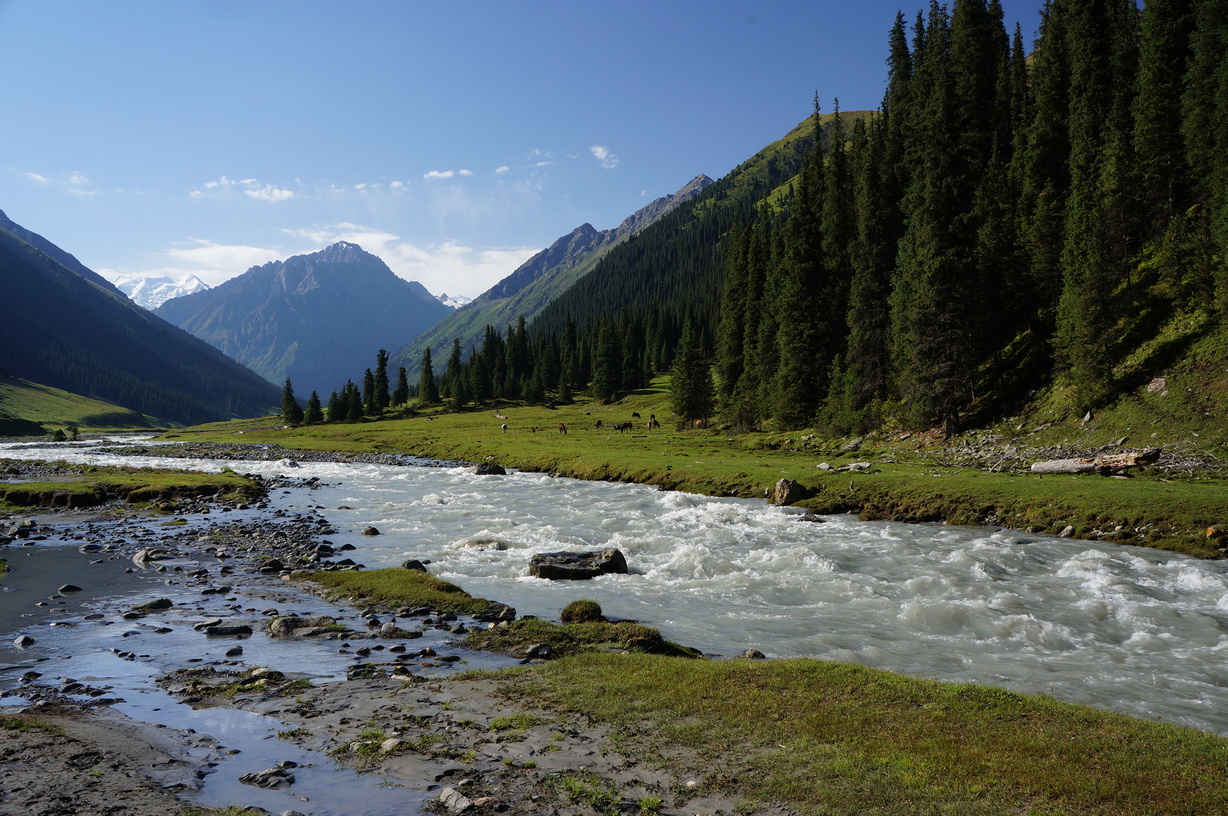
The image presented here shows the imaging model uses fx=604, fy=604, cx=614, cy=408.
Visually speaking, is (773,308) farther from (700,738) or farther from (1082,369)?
(700,738)

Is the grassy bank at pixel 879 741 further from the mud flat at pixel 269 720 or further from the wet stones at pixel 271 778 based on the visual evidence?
the wet stones at pixel 271 778

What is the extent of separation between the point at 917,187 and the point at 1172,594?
4788 centimetres

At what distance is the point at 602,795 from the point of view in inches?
309

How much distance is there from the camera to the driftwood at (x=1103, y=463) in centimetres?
3198

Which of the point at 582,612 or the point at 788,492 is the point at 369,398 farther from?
the point at 582,612

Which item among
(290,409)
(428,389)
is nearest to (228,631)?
(428,389)

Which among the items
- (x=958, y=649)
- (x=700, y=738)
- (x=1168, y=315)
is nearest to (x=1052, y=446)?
(x=1168, y=315)

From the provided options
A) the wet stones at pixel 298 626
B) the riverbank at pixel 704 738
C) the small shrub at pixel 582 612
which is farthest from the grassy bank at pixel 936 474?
the wet stones at pixel 298 626

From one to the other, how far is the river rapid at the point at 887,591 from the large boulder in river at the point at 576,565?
2.12ft

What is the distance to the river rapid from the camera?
43.6 feet

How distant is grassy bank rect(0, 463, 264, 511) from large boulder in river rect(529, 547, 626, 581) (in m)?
29.9

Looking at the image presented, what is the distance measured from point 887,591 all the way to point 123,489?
158 feet

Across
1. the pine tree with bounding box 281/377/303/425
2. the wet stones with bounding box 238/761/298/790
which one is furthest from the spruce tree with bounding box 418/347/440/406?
the wet stones with bounding box 238/761/298/790

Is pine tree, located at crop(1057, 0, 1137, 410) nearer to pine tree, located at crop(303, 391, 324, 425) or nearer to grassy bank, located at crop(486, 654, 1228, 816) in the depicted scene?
grassy bank, located at crop(486, 654, 1228, 816)
